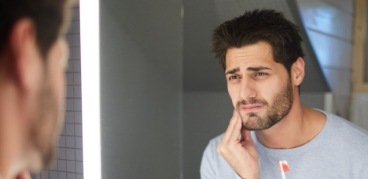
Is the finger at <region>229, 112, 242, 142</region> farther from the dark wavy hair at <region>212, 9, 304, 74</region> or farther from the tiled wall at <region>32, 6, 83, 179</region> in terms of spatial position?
the tiled wall at <region>32, 6, 83, 179</region>

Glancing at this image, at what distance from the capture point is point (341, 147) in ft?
2.92

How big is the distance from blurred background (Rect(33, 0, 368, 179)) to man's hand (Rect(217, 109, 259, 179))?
88 millimetres

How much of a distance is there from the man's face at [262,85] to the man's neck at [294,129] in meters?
0.02

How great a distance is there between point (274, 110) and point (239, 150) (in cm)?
14

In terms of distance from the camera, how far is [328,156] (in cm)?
89

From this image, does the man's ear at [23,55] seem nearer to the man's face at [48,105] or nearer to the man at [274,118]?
the man's face at [48,105]

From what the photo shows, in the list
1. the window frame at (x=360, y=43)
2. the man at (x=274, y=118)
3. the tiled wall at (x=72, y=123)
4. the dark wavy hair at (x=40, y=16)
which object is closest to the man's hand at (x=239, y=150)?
the man at (x=274, y=118)

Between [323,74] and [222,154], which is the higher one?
[323,74]

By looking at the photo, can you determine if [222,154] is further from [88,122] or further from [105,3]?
[105,3]

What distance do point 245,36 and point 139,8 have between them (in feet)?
2.01

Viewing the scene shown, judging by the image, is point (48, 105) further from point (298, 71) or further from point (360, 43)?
point (360, 43)

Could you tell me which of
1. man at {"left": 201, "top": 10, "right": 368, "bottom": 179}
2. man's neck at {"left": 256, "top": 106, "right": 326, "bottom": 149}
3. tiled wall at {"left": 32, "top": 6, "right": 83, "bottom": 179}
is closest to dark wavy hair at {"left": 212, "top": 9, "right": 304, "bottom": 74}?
man at {"left": 201, "top": 10, "right": 368, "bottom": 179}

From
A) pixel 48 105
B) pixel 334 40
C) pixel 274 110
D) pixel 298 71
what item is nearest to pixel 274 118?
pixel 274 110

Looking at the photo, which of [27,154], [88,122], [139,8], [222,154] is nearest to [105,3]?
[139,8]
